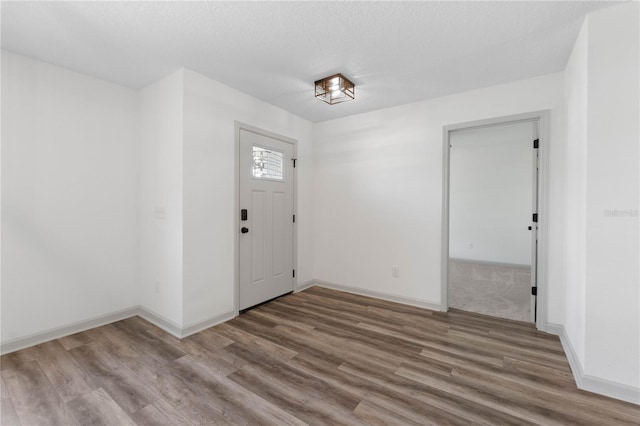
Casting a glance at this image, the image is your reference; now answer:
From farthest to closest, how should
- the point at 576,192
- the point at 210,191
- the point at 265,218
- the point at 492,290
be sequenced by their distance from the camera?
the point at 492,290, the point at 265,218, the point at 210,191, the point at 576,192

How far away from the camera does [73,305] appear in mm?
2756

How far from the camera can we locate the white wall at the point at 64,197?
2.41m

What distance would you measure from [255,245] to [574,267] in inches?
123

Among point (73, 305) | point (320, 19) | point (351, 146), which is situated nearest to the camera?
point (320, 19)

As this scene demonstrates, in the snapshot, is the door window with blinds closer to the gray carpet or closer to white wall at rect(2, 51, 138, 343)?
white wall at rect(2, 51, 138, 343)

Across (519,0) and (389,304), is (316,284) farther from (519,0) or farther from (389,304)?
(519,0)

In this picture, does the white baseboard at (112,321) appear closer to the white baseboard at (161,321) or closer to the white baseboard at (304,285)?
the white baseboard at (161,321)

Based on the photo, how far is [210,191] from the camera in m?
2.96

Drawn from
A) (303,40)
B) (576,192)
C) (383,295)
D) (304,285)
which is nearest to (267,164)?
(303,40)

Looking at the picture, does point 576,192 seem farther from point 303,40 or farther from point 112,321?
point 112,321

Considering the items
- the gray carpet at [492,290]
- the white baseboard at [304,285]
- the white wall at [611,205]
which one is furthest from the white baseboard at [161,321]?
the white wall at [611,205]

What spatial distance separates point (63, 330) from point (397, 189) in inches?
153

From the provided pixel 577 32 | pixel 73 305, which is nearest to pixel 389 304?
pixel 577 32

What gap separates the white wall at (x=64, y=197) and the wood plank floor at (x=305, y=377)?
Answer: 0.40 metres
